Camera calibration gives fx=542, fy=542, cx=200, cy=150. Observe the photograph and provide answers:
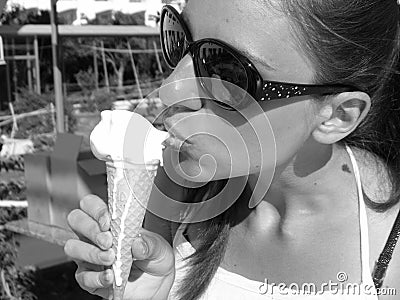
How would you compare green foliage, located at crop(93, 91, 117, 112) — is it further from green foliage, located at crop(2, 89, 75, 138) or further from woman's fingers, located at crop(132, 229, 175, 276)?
woman's fingers, located at crop(132, 229, 175, 276)

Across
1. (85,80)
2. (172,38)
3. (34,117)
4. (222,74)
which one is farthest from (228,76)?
(85,80)

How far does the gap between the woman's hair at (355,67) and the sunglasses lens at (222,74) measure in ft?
0.49

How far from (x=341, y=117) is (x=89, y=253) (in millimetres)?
622

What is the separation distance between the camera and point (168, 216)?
1.40 meters

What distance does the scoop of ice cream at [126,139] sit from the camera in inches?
40.5

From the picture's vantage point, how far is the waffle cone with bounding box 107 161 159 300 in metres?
1.04

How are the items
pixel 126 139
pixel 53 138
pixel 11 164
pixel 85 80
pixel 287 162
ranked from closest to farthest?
pixel 126 139 → pixel 287 162 → pixel 11 164 → pixel 53 138 → pixel 85 80

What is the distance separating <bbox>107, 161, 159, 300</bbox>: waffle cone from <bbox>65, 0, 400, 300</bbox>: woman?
22 millimetres

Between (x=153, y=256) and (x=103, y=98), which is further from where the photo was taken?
(x=103, y=98)

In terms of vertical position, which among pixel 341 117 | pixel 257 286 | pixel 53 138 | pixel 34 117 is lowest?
pixel 34 117

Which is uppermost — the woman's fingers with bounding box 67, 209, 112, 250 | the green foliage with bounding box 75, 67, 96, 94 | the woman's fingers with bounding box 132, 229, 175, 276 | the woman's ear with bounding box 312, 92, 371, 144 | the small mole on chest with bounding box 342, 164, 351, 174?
the woman's ear with bounding box 312, 92, 371, 144

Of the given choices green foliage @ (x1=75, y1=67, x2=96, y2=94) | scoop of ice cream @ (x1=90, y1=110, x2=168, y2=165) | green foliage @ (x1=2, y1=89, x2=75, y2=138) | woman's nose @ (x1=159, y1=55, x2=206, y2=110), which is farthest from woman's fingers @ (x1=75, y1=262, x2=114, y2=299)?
green foliage @ (x1=75, y1=67, x2=96, y2=94)

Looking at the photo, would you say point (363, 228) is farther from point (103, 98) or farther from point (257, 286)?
point (103, 98)

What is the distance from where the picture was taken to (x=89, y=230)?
3.62 ft
